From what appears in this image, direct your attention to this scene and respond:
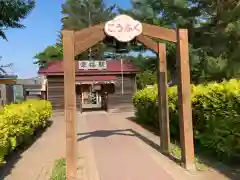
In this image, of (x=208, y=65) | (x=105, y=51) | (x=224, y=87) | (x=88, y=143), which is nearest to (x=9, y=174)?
(x=88, y=143)

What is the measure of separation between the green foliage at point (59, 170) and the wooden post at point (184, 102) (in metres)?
2.42

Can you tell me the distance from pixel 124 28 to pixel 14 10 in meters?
8.29

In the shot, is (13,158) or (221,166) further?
(13,158)

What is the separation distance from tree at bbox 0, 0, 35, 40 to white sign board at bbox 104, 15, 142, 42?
8082 mm

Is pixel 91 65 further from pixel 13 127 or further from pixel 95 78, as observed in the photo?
pixel 13 127

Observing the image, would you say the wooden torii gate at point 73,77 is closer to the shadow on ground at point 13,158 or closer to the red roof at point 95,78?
the shadow on ground at point 13,158

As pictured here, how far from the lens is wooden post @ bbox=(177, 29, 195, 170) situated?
6.62 m

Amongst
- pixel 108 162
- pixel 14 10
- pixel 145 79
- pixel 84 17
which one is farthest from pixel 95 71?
pixel 84 17

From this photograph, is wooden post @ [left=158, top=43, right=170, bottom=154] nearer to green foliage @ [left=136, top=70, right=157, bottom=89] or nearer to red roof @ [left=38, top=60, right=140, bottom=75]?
red roof @ [left=38, top=60, right=140, bottom=75]

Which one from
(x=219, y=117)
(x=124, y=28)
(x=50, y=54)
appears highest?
(x=50, y=54)

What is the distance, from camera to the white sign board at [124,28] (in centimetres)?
682

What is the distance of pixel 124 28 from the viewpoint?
691 centimetres

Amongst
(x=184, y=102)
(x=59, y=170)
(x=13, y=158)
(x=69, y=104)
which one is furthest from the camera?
(x=13, y=158)

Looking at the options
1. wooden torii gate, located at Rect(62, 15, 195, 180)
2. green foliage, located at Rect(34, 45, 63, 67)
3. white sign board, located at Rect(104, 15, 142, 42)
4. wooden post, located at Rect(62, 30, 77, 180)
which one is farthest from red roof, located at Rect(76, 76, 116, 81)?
green foliage, located at Rect(34, 45, 63, 67)
